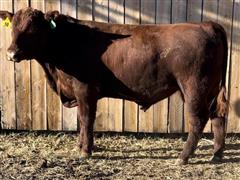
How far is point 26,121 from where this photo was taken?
22.9ft

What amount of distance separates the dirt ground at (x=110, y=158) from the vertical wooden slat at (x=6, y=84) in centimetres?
25

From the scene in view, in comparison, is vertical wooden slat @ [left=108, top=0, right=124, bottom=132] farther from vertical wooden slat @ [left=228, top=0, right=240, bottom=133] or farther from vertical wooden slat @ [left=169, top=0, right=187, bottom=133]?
vertical wooden slat @ [left=228, top=0, right=240, bottom=133]

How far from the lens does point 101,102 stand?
6848mm

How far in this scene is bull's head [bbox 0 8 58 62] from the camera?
545cm

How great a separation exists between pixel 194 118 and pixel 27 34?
7.28ft

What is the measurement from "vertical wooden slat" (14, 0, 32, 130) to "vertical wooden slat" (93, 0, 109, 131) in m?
1.03

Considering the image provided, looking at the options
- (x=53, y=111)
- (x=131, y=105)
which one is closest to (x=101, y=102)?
(x=131, y=105)

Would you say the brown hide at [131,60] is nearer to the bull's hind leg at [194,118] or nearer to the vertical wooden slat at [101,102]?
the bull's hind leg at [194,118]

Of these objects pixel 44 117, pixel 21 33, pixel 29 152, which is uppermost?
pixel 21 33

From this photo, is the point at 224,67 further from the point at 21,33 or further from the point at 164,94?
the point at 21,33

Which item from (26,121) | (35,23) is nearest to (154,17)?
(35,23)

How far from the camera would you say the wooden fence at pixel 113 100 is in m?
6.51

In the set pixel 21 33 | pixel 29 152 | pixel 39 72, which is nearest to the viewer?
pixel 21 33

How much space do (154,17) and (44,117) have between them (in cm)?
217
